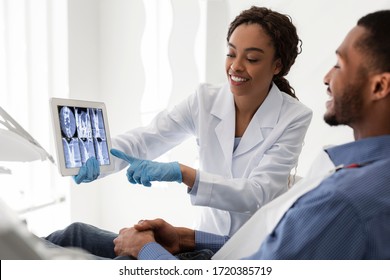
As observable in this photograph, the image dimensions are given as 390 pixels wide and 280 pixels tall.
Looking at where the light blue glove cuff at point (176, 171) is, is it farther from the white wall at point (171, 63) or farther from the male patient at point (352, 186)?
the white wall at point (171, 63)

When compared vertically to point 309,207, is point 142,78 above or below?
above

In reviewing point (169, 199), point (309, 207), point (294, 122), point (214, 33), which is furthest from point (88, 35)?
point (309, 207)

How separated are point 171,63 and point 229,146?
51.8 inches

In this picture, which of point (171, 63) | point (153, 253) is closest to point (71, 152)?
point (153, 253)

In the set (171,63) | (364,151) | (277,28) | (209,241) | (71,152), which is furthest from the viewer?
(171,63)

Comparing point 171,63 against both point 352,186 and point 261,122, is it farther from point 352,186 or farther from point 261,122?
point 352,186

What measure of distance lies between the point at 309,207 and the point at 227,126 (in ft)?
3.12

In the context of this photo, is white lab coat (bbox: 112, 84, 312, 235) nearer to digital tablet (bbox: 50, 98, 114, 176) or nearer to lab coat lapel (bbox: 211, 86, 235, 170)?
lab coat lapel (bbox: 211, 86, 235, 170)

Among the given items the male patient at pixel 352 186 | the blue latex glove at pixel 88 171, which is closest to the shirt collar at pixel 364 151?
the male patient at pixel 352 186

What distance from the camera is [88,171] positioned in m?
→ 1.49

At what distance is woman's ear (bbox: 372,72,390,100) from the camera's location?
3.14ft

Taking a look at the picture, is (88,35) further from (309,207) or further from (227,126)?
(309,207)

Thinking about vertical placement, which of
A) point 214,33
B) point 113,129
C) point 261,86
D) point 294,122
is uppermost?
point 214,33

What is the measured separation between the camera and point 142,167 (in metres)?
1.53
